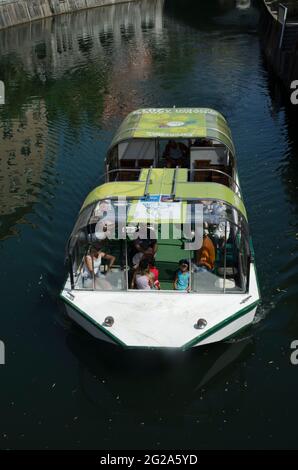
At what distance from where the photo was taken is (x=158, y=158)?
80.2 ft

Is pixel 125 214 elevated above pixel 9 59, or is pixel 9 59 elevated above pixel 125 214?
pixel 125 214

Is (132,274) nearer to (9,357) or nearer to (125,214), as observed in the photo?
(125,214)

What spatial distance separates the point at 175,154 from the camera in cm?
2505

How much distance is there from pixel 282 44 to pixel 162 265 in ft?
121

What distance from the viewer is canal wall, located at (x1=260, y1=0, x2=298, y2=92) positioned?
4318cm

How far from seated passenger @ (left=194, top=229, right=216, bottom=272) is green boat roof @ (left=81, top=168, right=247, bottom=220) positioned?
1.59 meters

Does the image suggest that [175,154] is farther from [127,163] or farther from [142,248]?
[142,248]

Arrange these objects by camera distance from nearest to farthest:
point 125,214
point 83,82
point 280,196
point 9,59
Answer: point 125,214
point 280,196
point 83,82
point 9,59

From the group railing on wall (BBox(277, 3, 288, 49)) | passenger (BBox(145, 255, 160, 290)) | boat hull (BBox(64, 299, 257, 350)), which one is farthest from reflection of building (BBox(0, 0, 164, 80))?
boat hull (BBox(64, 299, 257, 350))

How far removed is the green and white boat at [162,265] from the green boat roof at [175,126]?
3253 millimetres

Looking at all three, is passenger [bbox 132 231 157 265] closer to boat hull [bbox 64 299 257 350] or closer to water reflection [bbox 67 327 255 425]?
boat hull [bbox 64 299 257 350]

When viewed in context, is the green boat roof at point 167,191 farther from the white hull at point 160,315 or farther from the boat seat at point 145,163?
the boat seat at point 145,163

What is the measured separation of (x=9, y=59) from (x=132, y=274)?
52276mm

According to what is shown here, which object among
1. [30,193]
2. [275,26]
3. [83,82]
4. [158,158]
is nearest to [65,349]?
[158,158]
